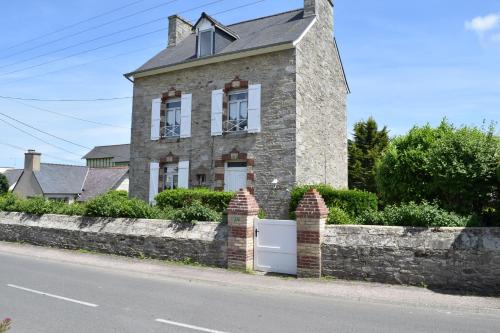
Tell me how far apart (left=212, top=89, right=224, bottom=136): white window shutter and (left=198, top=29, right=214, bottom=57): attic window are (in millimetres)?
2040

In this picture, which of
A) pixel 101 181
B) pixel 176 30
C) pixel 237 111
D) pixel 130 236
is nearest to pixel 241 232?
pixel 130 236

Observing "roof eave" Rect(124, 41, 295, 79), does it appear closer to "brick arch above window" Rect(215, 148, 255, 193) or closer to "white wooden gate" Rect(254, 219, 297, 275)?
"brick arch above window" Rect(215, 148, 255, 193)

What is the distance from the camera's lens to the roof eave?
15875 millimetres

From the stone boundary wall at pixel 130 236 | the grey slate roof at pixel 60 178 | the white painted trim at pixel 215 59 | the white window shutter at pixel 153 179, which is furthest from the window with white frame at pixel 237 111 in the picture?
the grey slate roof at pixel 60 178

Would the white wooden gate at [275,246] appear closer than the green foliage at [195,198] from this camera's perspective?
Yes

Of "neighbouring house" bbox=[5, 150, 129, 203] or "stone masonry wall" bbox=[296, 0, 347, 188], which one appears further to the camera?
"neighbouring house" bbox=[5, 150, 129, 203]

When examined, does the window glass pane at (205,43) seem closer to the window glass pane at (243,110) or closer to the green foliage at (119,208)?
the window glass pane at (243,110)

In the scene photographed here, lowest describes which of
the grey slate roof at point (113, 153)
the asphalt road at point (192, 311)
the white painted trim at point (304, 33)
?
the asphalt road at point (192, 311)

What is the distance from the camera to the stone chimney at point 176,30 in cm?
2198

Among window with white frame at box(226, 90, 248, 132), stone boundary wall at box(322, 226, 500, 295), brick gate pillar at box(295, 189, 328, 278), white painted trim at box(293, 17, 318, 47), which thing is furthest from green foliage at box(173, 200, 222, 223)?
white painted trim at box(293, 17, 318, 47)

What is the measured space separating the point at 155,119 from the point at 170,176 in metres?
2.80

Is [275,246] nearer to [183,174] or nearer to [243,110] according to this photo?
[243,110]

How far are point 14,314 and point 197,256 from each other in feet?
16.6

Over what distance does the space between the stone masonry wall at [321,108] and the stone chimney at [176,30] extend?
7942 mm
